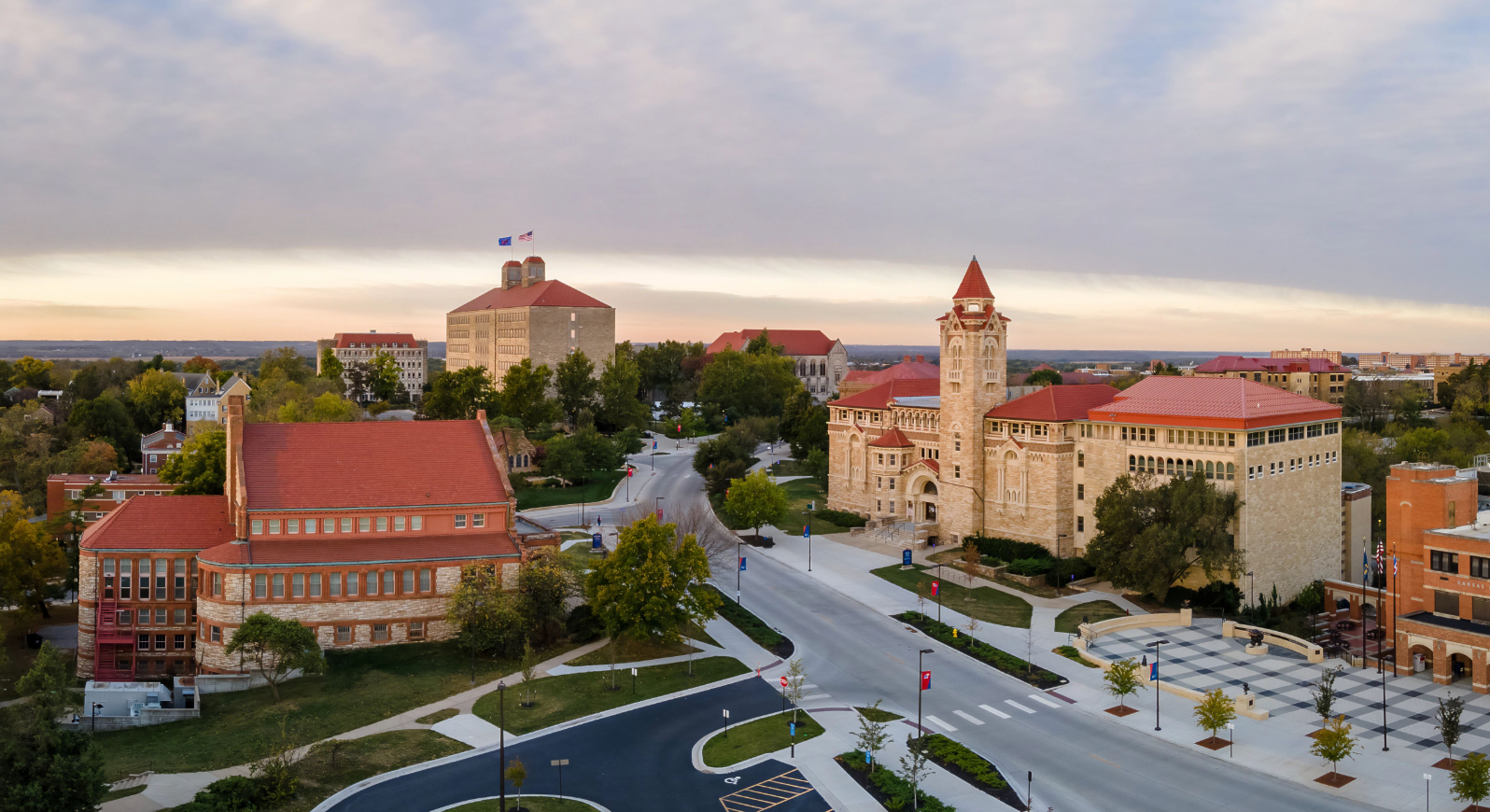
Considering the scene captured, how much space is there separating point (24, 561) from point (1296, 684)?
71441 millimetres

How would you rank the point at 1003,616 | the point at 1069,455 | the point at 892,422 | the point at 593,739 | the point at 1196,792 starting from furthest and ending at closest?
the point at 892,422
the point at 1069,455
the point at 1003,616
the point at 593,739
the point at 1196,792

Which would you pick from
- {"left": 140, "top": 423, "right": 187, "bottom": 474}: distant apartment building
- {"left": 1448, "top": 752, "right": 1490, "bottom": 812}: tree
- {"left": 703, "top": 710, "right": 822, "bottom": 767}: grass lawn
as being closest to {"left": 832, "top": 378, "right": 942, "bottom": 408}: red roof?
{"left": 703, "top": 710, "right": 822, "bottom": 767}: grass lawn

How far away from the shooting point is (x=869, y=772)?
Result: 133ft

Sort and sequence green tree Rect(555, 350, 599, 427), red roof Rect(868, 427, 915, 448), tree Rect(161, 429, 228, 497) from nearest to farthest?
tree Rect(161, 429, 228, 497), red roof Rect(868, 427, 915, 448), green tree Rect(555, 350, 599, 427)

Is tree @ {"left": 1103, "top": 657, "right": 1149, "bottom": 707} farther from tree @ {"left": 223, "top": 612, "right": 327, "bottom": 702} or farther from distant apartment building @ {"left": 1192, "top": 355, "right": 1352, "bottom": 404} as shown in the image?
distant apartment building @ {"left": 1192, "top": 355, "right": 1352, "bottom": 404}

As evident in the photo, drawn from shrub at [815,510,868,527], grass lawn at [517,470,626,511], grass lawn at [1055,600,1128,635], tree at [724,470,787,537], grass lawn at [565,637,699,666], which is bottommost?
grass lawn at [1055,600,1128,635]

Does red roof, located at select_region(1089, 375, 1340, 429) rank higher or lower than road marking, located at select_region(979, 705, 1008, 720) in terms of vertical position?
higher

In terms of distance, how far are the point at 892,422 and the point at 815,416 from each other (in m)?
27.6

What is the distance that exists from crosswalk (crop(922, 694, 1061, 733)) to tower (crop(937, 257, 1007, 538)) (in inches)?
1305

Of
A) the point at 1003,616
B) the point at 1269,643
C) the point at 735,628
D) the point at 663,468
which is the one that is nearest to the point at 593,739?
the point at 735,628

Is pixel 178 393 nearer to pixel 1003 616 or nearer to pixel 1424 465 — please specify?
pixel 1003 616

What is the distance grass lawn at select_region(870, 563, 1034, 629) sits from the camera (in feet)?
210

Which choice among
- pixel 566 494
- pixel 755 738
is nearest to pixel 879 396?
pixel 566 494

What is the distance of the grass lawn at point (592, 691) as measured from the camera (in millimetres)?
46594
